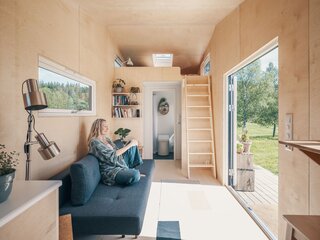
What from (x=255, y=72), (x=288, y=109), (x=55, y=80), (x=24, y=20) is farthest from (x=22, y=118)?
(x=255, y=72)

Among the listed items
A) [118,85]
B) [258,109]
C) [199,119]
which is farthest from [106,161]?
[199,119]

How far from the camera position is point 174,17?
3400 millimetres

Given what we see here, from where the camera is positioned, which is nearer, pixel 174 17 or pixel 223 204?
pixel 223 204

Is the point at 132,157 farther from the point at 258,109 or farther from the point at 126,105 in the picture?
the point at 258,109

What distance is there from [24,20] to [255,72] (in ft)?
10.5

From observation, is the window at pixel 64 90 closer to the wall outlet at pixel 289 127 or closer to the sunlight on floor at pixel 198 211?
the sunlight on floor at pixel 198 211

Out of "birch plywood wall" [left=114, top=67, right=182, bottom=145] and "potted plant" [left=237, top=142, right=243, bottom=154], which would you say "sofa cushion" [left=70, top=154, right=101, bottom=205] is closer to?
"potted plant" [left=237, top=142, right=243, bottom=154]

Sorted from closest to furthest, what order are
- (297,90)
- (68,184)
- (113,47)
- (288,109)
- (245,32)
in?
(297,90)
(288,109)
(68,184)
(245,32)
(113,47)

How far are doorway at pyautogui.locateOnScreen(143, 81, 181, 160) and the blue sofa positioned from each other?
9.81ft

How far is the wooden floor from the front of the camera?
2428 millimetres

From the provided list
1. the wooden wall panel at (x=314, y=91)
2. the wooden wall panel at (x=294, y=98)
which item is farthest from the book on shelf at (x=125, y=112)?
the wooden wall panel at (x=314, y=91)

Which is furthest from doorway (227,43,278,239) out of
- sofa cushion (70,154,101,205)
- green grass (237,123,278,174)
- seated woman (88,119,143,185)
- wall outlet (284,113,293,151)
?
sofa cushion (70,154,101,205)

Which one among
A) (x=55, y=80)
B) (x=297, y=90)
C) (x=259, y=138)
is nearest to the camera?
(x=297, y=90)

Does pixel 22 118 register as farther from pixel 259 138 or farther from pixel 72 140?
pixel 259 138
